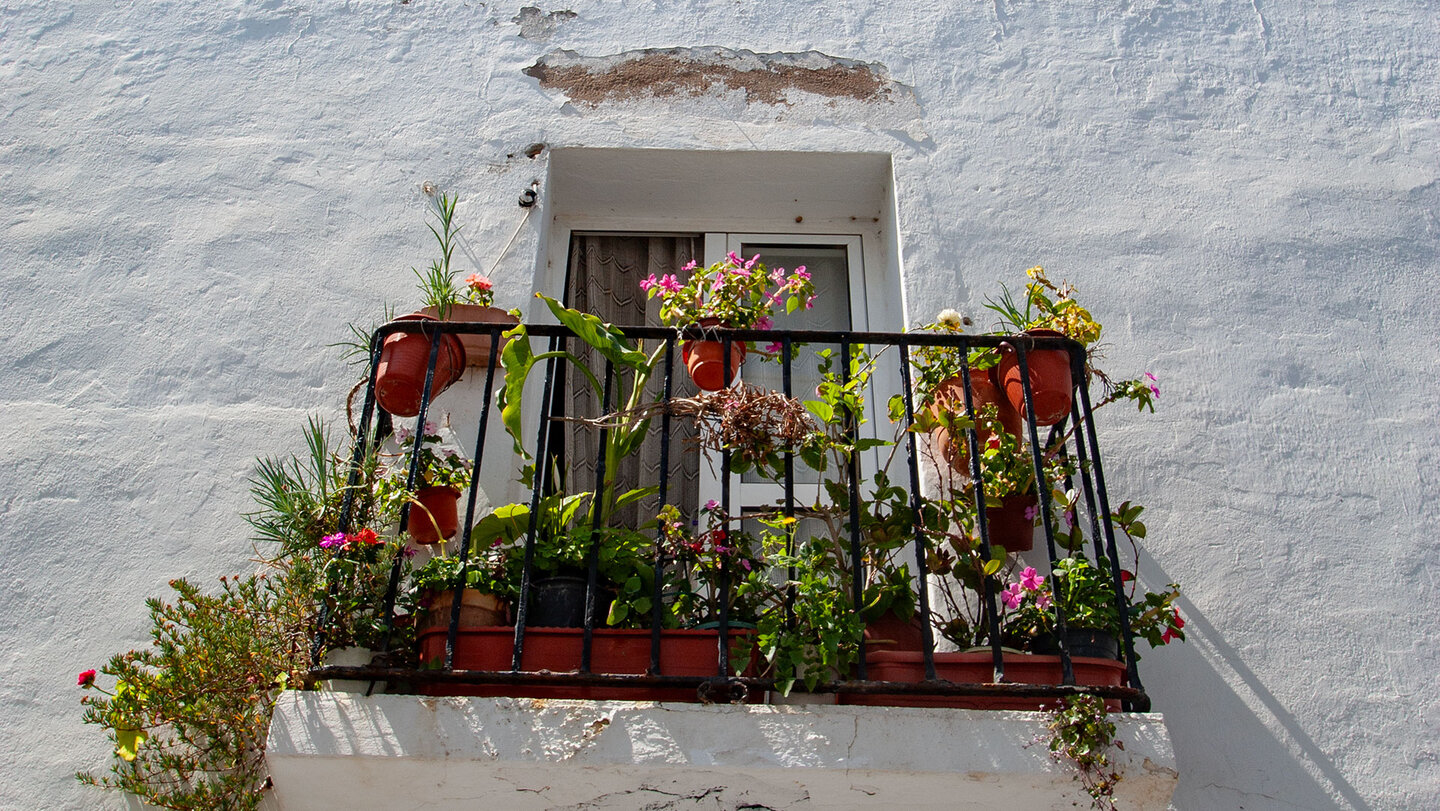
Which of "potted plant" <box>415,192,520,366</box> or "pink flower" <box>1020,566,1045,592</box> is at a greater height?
"potted plant" <box>415,192,520,366</box>

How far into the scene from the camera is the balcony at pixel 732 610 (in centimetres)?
287

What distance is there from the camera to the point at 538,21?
4.83 metres

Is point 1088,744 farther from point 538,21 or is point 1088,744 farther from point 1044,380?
point 538,21

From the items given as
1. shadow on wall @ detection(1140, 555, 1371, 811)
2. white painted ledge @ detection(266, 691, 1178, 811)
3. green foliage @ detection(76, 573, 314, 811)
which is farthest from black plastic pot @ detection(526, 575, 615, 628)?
shadow on wall @ detection(1140, 555, 1371, 811)

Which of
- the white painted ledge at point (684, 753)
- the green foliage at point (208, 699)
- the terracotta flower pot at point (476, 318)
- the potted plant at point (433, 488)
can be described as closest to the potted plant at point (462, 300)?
the terracotta flower pot at point (476, 318)

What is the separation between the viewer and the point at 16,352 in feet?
13.0

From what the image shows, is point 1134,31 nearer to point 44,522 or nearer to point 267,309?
point 267,309

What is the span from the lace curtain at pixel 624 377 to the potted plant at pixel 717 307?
291 millimetres

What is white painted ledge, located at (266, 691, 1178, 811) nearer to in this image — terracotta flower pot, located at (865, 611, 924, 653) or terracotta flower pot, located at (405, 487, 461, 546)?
terracotta flower pot, located at (865, 611, 924, 653)

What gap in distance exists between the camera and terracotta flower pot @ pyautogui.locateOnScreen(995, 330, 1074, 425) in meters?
3.50

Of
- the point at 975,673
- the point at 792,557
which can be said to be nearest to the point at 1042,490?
the point at 975,673

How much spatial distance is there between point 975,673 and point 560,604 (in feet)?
3.32

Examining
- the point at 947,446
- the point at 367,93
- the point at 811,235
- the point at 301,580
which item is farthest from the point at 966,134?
the point at 301,580

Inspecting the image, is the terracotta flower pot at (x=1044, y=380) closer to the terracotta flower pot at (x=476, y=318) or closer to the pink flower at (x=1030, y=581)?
the pink flower at (x=1030, y=581)
